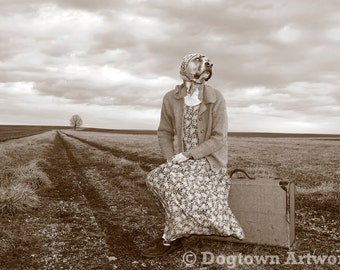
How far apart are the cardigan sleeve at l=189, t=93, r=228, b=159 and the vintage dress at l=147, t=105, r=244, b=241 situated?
0.50ft

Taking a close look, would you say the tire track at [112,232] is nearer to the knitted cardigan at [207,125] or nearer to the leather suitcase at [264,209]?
the leather suitcase at [264,209]

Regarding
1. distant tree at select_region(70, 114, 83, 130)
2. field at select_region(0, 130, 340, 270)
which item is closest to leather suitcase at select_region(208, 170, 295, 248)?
field at select_region(0, 130, 340, 270)

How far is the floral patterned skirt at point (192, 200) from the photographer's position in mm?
4547

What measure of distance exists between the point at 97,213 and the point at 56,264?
8.76 feet

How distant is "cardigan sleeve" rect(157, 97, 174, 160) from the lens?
5098 mm

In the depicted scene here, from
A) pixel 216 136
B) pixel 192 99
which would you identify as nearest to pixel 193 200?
pixel 216 136

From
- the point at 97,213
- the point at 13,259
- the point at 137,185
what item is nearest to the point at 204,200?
the point at 13,259

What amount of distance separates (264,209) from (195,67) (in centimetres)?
214

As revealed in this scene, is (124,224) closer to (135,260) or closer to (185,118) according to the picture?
(135,260)

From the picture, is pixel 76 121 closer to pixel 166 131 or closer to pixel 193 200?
pixel 166 131

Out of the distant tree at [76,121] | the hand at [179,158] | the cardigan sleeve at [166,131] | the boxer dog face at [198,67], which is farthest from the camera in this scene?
the distant tree at [76,121]

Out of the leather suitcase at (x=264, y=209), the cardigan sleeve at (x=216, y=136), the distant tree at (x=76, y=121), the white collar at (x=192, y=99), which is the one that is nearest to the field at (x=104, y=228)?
the leather suitcase at (x=264, y=209)

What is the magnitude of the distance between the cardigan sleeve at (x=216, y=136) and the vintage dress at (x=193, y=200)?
15cm

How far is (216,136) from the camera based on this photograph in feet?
15.6
